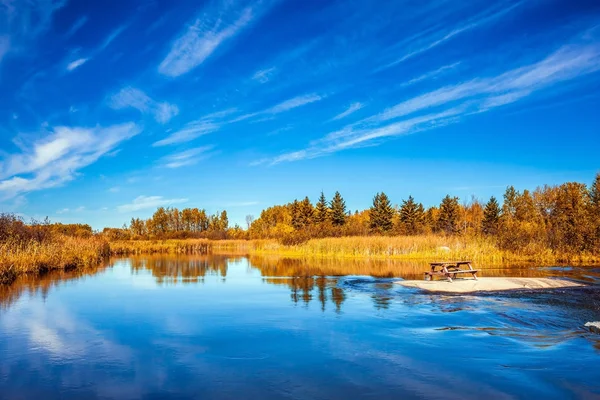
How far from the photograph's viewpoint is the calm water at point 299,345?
752 centimetres

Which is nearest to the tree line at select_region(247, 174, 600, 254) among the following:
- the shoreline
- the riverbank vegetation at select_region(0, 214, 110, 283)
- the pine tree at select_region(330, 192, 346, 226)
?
the pine tree at select_region(330, 192, 346, 226)

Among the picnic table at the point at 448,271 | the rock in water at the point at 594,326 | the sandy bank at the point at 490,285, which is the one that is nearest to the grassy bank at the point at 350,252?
the picnic table at the point at 448,271

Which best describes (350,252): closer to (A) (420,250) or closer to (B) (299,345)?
(A) (420,250)

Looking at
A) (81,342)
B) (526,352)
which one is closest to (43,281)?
(81,342)

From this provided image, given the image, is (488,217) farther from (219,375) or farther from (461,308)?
(219,375)

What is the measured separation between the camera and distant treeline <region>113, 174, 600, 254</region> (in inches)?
1345

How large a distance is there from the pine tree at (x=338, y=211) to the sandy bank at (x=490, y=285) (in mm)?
58587

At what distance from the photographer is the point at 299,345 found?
404 inches

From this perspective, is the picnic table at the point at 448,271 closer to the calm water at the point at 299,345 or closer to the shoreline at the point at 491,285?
the shoreline at the point at 491,285

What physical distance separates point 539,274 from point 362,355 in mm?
18811

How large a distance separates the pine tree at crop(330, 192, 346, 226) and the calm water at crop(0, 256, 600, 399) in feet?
195

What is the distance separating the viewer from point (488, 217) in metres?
75.4

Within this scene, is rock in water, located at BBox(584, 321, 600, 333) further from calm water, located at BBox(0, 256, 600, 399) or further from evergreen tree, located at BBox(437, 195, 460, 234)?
evergreen tree, located at BBox(437, 195, 460, 234)

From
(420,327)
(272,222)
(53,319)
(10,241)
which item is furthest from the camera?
(272,222)
